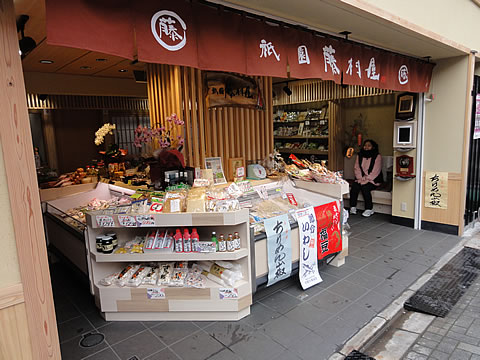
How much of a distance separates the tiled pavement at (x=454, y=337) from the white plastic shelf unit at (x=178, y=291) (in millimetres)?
1702

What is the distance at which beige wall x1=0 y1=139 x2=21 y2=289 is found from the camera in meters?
1.77

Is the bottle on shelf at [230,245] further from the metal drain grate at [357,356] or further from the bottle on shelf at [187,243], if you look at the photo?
the metal drain grate at [357,356]

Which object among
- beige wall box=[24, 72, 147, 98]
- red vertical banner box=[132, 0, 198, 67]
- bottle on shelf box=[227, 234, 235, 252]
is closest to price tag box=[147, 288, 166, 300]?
bottle on shelf box=[227, 234, 235, 252]

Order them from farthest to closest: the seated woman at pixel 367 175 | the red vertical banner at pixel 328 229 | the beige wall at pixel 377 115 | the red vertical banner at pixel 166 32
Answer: the beige wall at pixel 377 115
the seated woman at pixel 367 175
the red vertical banner at pixel 328 229
the red vertical banner at pixel 166 32

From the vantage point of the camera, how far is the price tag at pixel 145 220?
330 cm

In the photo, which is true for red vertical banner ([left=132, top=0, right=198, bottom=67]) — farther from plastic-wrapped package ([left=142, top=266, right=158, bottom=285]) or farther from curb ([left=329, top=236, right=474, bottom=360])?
curb ([left=329, top=236, right=474, bottom=360])

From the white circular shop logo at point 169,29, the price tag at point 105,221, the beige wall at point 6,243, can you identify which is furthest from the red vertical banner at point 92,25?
the price tag at point 105,221

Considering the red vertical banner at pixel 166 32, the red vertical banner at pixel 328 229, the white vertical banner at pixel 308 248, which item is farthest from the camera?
the red vertical banner at pixel 328 229

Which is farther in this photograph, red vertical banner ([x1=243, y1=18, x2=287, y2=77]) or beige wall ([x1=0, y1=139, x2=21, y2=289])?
red vertical banner ([x1=243, y1=18, x2=287, y2=77])

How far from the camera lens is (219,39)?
305 centimetres

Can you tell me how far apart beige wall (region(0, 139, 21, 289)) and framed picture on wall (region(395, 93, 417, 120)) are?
21.4 feet

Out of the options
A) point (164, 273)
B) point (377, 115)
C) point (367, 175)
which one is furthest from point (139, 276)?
point (377, 115)

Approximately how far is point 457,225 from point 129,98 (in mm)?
8815

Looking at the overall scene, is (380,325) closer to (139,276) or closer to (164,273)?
(164,273)
